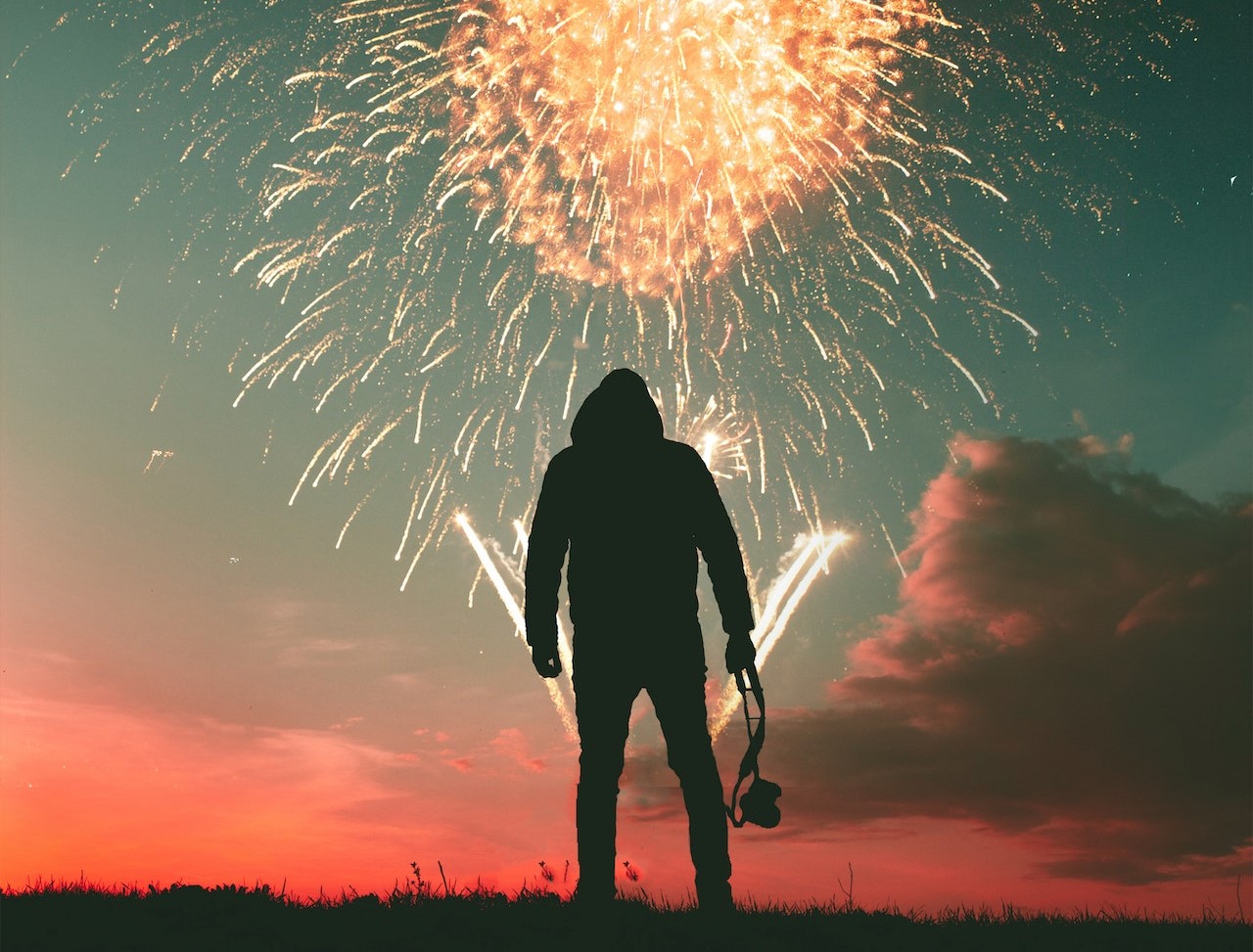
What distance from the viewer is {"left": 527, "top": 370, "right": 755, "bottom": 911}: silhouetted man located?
6.11 metres

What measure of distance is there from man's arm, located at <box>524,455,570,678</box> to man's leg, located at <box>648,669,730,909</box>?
0.79 metres

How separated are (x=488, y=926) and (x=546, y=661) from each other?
5.53 ft

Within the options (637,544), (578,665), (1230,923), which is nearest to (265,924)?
(578,665)

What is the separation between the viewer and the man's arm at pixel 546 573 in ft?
21.4

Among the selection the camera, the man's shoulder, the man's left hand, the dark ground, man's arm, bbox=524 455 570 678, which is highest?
the man's shoulder

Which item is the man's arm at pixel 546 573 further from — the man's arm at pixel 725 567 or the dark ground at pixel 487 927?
the dark ground at pixel 487 927

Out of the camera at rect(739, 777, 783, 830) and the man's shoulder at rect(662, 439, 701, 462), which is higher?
the man's shoulder at rect(662, 439, 701, 462)

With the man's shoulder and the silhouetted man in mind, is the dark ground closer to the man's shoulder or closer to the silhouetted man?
the silhouetted man

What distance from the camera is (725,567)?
654 centimetres

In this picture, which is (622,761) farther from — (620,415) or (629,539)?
(620,415)

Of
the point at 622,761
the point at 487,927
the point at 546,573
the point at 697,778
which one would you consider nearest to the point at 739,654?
the point at 697,778

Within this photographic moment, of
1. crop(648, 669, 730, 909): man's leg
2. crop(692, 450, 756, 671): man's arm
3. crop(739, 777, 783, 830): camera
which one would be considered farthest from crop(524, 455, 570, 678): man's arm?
crop(739, 777, 783, 830): camera

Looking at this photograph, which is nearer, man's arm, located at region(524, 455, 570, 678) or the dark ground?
the dark ground

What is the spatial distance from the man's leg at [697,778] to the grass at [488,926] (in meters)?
0.28
